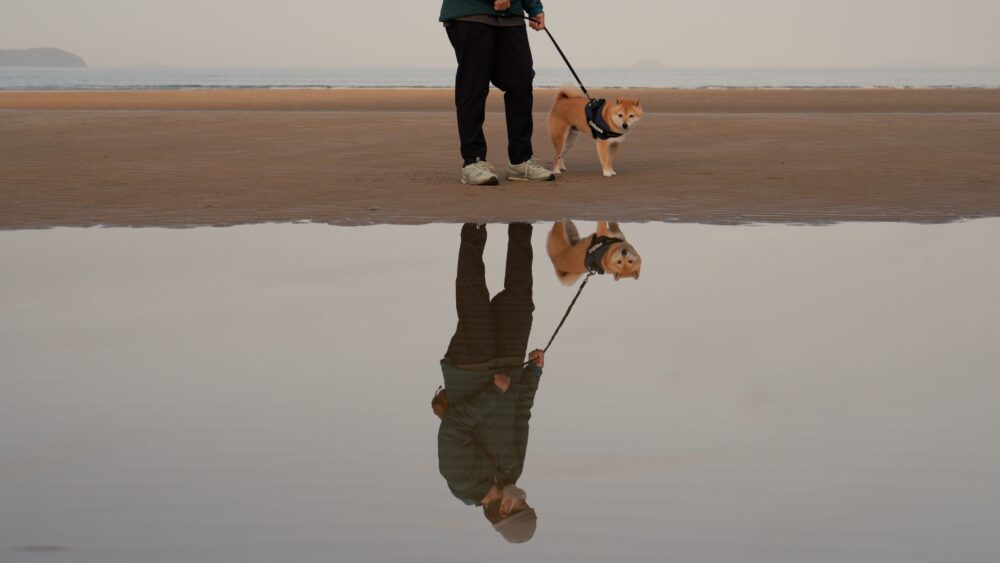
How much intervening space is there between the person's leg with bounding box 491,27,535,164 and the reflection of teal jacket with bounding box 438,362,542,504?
608 centimetres

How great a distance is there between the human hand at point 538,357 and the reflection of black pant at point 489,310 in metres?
0.04

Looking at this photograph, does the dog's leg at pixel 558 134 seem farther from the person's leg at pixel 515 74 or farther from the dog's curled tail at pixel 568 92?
the person's leg at pixel 515 74

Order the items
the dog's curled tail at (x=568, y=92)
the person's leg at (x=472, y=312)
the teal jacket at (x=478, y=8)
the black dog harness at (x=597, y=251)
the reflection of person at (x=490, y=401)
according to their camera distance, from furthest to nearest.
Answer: the dog's curled tail at (x=568, y=92)
the teal jacket at (x=478, y=8)
the black dog harness at (x=597, y=251)
the person's leg at (x=472, y=312)
the reflection of person at (x=490, y=401)

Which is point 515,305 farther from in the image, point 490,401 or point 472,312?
point 490,401

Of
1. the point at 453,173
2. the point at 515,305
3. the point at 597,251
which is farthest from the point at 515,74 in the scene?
the point at 515,305

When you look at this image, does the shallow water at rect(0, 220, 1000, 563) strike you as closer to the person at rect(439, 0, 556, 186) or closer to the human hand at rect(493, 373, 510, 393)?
the human hand at rect(493, 373, 510, 393)

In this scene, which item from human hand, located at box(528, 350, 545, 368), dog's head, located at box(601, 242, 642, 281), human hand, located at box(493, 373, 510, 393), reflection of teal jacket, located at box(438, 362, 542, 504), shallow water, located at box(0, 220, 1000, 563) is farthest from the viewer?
dog's head, located at box(601, 242, 642, 281)

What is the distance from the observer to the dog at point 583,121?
9.68m

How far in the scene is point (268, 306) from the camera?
15.6 ft

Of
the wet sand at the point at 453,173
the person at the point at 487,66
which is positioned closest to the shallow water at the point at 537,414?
the wet sand at the point at 453,173

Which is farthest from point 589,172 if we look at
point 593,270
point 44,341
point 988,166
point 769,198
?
point 44,341

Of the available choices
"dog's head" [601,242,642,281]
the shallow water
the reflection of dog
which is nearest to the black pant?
the reflection of dog

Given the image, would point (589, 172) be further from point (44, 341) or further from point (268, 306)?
point (44, 341)

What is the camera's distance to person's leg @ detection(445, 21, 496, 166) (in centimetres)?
939
